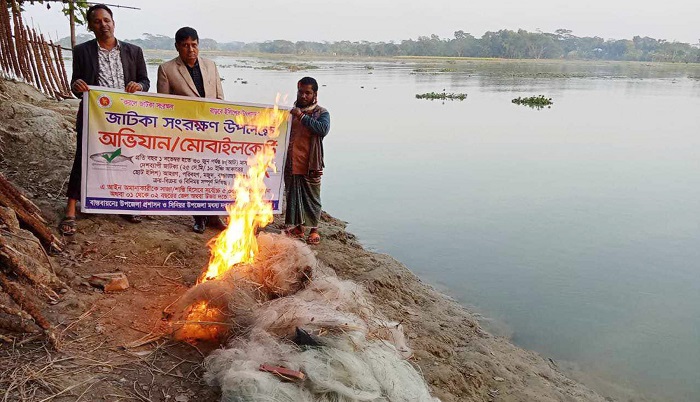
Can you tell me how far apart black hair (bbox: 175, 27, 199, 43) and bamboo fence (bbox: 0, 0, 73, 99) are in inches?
251

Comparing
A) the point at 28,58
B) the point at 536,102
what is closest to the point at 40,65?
the point at 28,58

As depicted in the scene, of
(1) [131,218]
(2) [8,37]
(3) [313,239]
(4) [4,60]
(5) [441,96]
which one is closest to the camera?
(1) [131,218]

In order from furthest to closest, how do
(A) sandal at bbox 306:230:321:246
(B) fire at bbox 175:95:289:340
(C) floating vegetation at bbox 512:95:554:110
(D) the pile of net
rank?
(C) floating vegetation at bbox 512:95:554:110
(A) sandal at bbox 306:230:321:246
(B) fire at bbox 175:95:289:340
(D) the pile of net

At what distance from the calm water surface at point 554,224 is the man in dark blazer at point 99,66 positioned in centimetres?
134

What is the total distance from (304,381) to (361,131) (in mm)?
15424

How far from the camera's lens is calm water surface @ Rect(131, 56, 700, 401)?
19.1ft

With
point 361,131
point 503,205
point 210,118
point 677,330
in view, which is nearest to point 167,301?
point 210,118

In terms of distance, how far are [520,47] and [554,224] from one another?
10970cm

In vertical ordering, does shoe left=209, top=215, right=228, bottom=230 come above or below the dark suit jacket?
below

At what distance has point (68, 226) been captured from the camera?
4.64 metres

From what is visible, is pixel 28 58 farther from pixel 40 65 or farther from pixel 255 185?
pixel 255 185

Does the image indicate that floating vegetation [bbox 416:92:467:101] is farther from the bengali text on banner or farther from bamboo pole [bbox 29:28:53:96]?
the bengali text on banner

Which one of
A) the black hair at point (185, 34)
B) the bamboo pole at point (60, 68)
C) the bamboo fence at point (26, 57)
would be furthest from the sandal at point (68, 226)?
the bamboo pole at point (60, 68)

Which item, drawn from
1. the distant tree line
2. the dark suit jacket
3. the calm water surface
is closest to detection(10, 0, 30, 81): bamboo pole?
the calm water surface
